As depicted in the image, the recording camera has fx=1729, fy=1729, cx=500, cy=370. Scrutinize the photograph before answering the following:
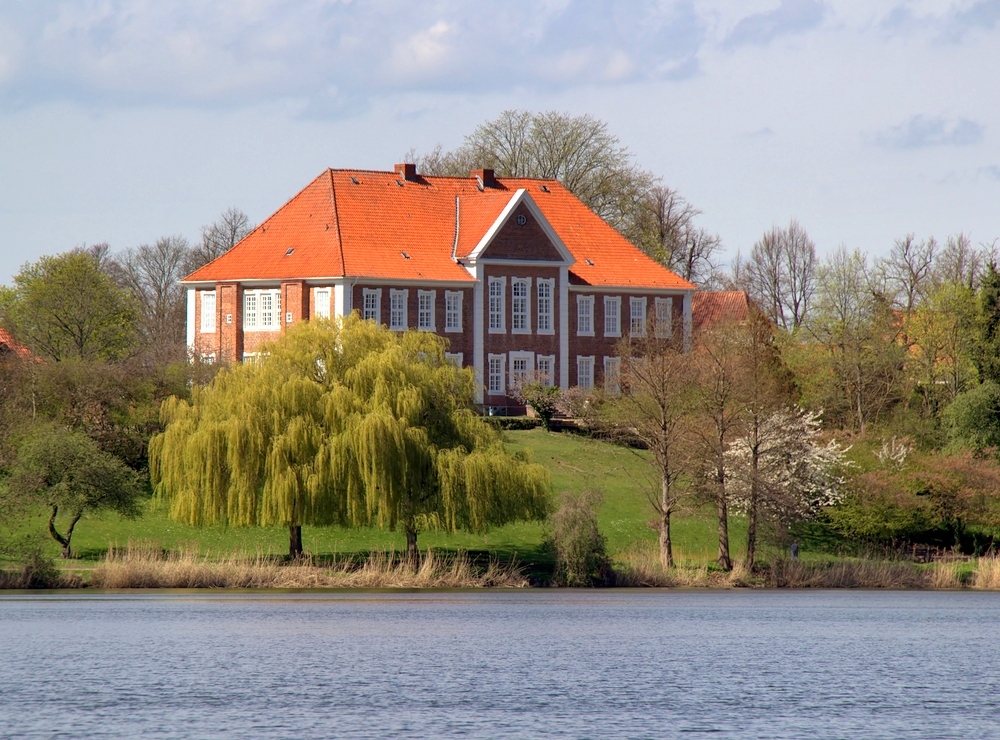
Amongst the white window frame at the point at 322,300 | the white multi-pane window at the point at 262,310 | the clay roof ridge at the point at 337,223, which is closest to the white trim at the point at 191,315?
the white multi-pane window at the point at 262,310

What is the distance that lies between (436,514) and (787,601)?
11.4 m

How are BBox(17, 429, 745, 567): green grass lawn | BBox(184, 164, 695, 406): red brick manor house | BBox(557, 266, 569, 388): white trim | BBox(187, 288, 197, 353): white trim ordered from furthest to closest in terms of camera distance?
BBox(187, 288, 197, 353): white trim → BBox(557, 266, 569, 388): white trim → BBox(184, 164, 695, 406): red brick manor house → BBox(17, 429, 745, 567): green grass lawn

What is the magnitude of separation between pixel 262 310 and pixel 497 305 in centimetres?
1161

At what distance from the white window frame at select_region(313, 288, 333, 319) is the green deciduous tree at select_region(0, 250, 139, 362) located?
1369 cm

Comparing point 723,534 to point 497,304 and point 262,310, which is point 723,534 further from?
point 262,310

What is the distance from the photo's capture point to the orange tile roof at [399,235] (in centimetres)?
8444

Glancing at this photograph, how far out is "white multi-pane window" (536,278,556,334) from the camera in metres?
87.0

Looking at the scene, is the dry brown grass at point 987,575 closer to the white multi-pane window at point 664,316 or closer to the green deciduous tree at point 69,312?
the white multi-pane window at point 664,316

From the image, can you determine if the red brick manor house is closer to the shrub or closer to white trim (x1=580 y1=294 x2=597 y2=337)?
white trim (x1=580 y1=294 x2=597 y2=337)

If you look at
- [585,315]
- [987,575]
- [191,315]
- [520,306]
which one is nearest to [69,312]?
[191,315]

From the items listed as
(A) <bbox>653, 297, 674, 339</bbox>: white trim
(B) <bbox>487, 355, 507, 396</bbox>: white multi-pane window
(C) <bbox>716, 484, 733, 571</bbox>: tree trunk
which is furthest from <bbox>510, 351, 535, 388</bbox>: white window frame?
(C) <bbox>716, 484, 733, 571</bbox>: tree trunk

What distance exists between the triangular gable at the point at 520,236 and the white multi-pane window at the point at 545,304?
1314 millimetres

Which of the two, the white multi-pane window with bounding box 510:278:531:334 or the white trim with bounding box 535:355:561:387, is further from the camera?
the white trim with bounding box 535:355:561:387

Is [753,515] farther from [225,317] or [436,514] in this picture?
[225,317]
